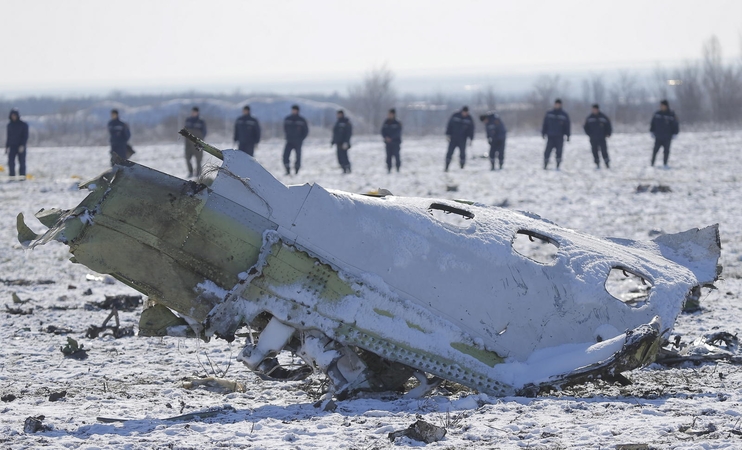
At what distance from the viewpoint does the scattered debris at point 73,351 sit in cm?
808

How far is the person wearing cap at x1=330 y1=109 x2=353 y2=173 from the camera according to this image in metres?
24.4

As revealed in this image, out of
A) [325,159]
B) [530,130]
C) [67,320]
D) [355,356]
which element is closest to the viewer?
[355,356]

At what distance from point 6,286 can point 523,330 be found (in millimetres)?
7291

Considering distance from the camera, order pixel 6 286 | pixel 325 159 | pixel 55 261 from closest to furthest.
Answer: pixel 6 286 → pixel 55 261 → pixel 325 159

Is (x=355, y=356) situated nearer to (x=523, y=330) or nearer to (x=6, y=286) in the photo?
(x=523, y=330)

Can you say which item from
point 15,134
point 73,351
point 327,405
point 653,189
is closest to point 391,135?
point 653,189

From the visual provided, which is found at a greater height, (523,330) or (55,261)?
(523,330)

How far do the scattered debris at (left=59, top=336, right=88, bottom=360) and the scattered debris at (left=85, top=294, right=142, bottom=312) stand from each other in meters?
1.84

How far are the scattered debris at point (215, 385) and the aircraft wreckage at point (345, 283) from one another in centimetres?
64

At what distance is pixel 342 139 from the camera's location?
80.1 feet

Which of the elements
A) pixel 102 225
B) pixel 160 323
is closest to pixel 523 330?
pixel 160 323

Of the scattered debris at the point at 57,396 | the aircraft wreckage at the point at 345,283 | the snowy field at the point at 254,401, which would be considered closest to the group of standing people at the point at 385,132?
the snowy field at the point at 254,401

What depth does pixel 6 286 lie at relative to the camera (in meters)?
11.4

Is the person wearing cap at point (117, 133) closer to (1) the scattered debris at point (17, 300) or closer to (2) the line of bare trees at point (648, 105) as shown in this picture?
(1) the scattered debris at point (17, 300)
